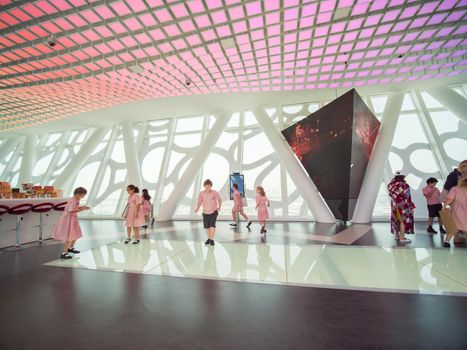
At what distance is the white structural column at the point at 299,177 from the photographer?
9.03m

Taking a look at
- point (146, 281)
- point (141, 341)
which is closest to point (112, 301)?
point (146, 281)

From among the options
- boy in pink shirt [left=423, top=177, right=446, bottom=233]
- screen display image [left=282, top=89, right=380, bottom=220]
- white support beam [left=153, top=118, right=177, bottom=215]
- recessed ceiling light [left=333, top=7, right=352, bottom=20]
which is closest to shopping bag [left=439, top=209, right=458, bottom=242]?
boy in pink shirt [left=423, top=177, right=446, bottom=233]

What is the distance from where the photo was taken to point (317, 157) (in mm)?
8250

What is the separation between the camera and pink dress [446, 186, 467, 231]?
4121mm

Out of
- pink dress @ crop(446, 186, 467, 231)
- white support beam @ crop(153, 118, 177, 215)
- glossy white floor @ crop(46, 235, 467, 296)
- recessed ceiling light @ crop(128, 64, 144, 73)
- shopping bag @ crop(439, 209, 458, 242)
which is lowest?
glossy white floor @ crop(46, 235, 467, 296)

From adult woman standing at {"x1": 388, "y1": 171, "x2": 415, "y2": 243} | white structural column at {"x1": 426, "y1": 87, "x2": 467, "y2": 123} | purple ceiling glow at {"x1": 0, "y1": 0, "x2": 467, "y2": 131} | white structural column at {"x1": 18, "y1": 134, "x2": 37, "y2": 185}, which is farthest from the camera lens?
white structural column at {"x1": 18, "y1": 134, "x2": 37, "y2": 185}

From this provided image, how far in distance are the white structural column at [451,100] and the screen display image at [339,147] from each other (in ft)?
10.6

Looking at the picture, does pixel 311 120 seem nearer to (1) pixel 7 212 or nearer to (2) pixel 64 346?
(2) pixel 64 346

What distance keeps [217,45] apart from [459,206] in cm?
589

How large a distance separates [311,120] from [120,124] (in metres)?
10.9

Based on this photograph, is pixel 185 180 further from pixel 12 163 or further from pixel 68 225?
pixel 12 163

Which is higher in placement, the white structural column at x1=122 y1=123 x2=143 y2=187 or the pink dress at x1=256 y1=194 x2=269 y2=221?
the white structural column at x1=122 y1=123 x2=143 y2=187

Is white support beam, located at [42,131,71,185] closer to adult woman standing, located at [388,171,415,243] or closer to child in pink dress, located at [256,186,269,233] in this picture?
child in pink dress, located at [256,186,269,233]

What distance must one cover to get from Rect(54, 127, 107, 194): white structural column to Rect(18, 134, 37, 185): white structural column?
3.37 metres
